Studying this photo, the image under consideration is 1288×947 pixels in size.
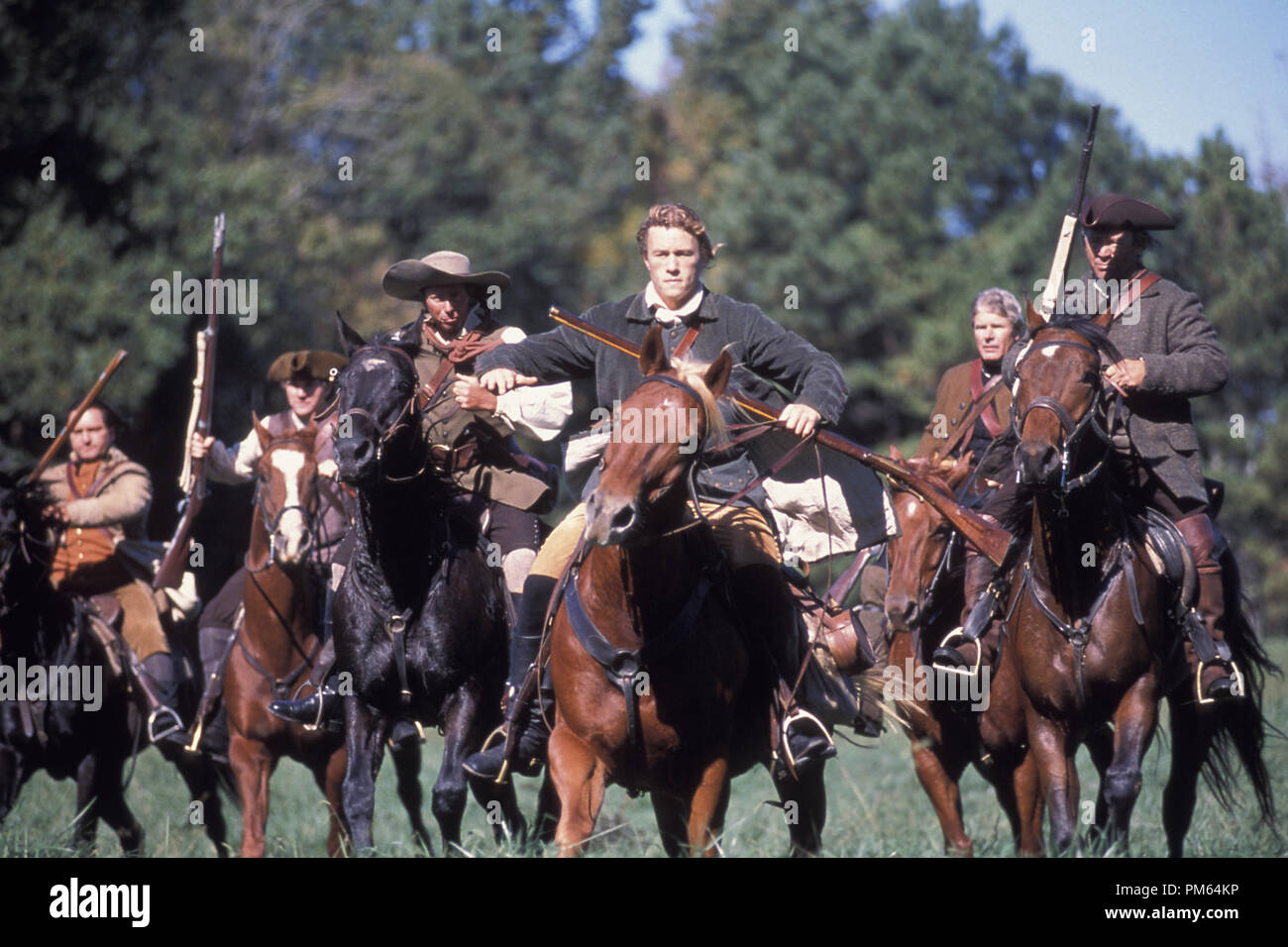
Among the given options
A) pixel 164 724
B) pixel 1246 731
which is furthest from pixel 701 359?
pixel 164 724

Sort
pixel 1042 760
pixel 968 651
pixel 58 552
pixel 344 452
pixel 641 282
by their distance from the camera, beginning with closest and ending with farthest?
pixel 344 452
pixel 1042 760
pixel 968 651
pixel 58 552
pixel 641 282

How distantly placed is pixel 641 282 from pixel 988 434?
27397mm

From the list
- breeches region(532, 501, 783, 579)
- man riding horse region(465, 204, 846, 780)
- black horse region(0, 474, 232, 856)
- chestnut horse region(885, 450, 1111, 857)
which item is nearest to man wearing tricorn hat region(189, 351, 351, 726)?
black horse region(0, 474, 232, 856)

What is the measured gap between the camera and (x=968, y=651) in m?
9.23

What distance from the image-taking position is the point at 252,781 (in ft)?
33.7

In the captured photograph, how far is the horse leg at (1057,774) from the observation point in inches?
325

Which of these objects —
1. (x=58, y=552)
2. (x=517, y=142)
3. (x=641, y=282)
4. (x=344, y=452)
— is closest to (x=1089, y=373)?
(x=344, y=452)

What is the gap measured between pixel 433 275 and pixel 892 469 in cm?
298

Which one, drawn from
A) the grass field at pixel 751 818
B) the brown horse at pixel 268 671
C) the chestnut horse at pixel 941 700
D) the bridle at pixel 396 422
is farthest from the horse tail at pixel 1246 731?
the bridle at pixel 396 422

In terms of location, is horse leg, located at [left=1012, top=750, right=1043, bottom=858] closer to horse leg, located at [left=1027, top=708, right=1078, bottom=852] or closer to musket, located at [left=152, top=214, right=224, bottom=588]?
horse leg, located at [left=1027, top=708, right=1078, bottom=852]

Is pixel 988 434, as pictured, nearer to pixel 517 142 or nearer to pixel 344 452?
pixel 344 452

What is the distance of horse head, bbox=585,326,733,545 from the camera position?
20.9 feet

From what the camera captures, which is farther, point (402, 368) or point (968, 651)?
point (968, 651)

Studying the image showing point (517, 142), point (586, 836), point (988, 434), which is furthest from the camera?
point (517, 142)
